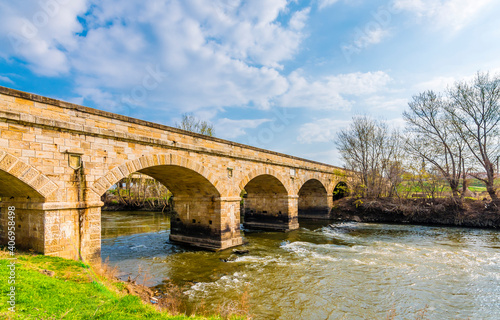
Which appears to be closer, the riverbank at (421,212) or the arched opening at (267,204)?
the arched opening at (267,204)

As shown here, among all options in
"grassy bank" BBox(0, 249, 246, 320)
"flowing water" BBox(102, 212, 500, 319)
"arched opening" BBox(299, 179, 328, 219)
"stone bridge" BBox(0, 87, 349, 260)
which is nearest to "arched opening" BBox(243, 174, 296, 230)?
"flowing water" BBox(102, 212, 500, 319)

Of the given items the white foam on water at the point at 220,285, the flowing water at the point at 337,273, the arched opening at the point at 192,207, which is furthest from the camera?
the arched opening at the point at 192,207

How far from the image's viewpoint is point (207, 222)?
12523mm

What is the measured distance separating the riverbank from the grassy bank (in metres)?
20.7

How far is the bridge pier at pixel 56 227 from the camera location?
21.8ft

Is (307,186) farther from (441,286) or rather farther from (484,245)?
(441,286)

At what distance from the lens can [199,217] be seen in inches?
506

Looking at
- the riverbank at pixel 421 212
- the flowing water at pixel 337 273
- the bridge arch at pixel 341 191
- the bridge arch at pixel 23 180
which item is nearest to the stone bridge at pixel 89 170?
the bridge arch at pixel 23 180

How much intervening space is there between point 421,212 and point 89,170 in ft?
72.0

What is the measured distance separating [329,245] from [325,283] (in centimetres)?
550

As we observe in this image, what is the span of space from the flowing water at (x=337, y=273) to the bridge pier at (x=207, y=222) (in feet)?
2.23

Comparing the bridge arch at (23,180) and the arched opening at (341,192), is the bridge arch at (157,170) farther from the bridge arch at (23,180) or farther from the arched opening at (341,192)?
the arched opening at (341,192)

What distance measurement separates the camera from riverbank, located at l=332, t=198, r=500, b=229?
18.0m

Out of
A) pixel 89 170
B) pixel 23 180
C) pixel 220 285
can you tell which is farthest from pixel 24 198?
pixel 220 285
